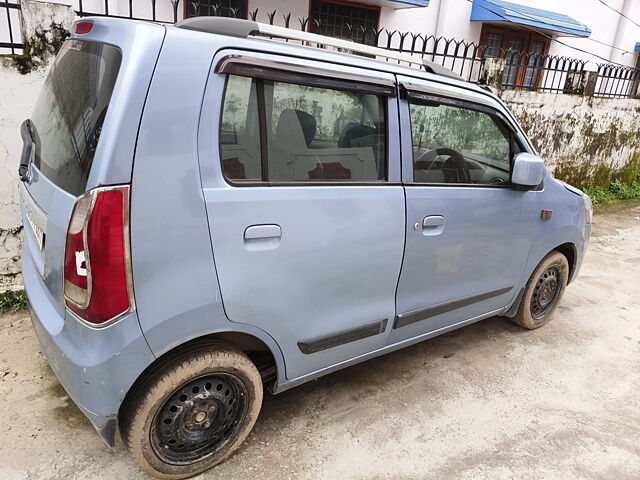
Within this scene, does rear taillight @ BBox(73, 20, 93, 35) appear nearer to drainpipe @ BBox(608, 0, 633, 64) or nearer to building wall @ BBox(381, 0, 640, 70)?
building wall @ BBox(381, 0, 640, 70)

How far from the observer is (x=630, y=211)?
7.81 meters

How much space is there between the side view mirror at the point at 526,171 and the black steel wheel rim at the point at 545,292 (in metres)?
1.00

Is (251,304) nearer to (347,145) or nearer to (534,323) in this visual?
(347,145)

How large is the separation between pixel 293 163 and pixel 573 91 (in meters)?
6.84

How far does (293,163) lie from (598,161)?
774cm

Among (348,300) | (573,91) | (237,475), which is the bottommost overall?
Answer: (237,475)

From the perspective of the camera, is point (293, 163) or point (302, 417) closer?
point (293, 163)

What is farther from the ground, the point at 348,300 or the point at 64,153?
the point at 64,153

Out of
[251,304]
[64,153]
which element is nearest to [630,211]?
[251,304]

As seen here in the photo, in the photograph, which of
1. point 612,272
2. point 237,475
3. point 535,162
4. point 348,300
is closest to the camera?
point 237,475

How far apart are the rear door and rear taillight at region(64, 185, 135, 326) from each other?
0.19ft

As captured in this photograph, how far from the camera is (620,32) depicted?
39.6 ft

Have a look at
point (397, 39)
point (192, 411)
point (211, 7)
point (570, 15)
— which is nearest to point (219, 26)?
point (192, 411)

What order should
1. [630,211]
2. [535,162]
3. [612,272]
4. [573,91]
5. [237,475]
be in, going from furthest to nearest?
[630,211]
[573,91]
[612,272]
[535,162]
[237,475]
